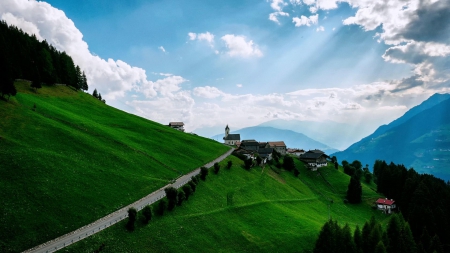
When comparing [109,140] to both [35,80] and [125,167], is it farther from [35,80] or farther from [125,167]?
[35,80]

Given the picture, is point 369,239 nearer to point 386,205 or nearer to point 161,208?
point 161,208

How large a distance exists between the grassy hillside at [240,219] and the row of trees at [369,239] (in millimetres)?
7411

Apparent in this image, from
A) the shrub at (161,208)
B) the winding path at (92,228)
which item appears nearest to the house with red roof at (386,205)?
the winding path at (92,228)

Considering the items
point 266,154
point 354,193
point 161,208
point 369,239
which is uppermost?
point 266,154

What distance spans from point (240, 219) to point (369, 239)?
27.7 m

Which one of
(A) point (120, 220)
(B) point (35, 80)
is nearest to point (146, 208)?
(A) point (120, 220)

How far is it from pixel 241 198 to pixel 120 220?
36020 mm

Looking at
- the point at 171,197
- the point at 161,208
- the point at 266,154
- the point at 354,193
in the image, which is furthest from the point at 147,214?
the point at 266,154

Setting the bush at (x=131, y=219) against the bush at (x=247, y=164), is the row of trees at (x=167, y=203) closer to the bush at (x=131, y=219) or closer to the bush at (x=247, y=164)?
the bush at (x=131, y=219)

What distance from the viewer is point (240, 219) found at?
70.4 m

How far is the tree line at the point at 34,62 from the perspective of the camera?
114 m

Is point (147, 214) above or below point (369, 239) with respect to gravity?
below

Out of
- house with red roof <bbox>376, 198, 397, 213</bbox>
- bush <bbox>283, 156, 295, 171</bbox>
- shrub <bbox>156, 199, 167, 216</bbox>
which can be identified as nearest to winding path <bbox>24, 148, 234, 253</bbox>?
shrub <bbox>156, 199, 167, 216</bbox>

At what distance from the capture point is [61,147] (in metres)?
74.4
